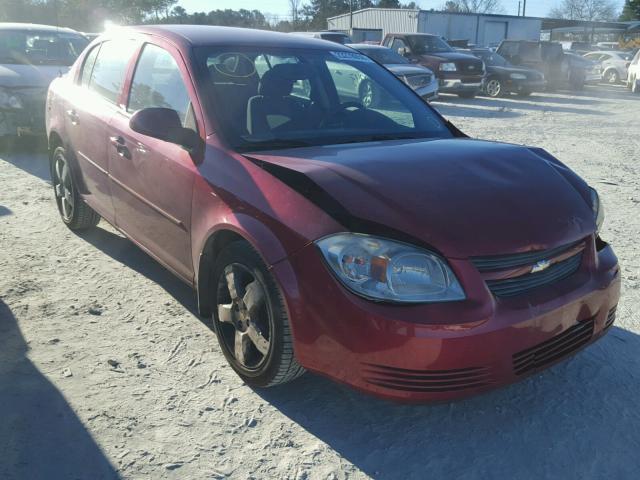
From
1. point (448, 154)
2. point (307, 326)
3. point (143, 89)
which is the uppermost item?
point (143, 89)

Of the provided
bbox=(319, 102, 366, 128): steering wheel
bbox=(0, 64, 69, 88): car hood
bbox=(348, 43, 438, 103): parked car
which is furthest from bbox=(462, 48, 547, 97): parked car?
bbox=(319, 102, 366, 128): steering wheel

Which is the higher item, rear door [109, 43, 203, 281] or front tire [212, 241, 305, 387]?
rear door [109, 43, 203, 281]

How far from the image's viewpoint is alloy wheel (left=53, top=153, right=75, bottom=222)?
494cm

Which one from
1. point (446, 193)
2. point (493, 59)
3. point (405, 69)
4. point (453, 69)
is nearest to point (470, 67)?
point (453, 69)

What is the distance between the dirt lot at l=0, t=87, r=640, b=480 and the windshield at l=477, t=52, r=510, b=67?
1635cm

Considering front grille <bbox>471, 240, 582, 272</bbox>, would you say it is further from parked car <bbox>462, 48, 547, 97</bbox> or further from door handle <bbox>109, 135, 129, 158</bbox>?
parked car <bbox>462, 48, 547, 97</bbox>

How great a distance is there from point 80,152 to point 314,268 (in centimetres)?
284

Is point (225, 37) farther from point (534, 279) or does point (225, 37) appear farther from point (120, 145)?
point (534, 279)

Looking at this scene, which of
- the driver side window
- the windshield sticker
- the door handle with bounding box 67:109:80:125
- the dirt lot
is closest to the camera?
the dirt lot

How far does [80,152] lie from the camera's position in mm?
4547

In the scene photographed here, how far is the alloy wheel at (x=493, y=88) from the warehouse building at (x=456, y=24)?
2534cm

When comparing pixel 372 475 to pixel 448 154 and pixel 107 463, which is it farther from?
pixel 448 154

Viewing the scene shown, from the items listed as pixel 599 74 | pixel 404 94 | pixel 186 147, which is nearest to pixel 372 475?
pixel 186 147

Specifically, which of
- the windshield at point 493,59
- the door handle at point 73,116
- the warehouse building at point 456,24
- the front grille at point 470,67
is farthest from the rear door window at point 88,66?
the warehouse building at point 456,24
